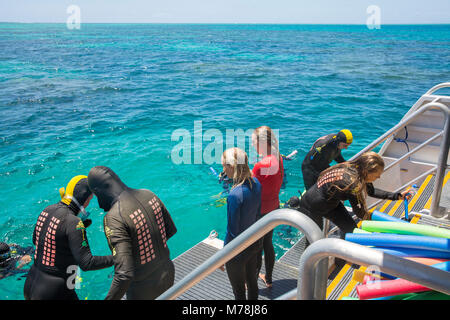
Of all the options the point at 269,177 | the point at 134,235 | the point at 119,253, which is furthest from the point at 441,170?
the point at 119,253

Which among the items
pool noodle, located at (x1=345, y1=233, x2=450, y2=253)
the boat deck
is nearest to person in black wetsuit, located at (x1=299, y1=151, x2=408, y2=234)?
the boat deck

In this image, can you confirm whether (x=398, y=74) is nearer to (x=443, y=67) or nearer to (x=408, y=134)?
(x=443, y=67)

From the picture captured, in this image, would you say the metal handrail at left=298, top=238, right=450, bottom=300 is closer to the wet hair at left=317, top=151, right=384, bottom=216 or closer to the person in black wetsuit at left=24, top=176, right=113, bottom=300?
the wet hair at left=317, top=151, right=384, bottom=216

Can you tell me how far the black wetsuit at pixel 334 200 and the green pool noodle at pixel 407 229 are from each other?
0.77 metres

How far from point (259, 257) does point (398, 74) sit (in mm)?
26496

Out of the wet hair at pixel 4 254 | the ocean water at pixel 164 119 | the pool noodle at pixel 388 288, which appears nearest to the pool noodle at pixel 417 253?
the pool noodle at pixel 388 288

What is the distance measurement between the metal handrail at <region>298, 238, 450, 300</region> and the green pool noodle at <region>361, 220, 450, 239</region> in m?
1.08

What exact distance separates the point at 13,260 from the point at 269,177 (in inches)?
182

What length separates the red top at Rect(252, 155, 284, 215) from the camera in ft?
11.1

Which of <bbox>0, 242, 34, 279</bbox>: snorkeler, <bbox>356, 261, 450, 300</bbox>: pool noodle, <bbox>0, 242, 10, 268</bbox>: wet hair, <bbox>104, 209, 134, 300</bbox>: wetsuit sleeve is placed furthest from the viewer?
<bbox>0, 242, 34, 279</bbox>: snorkeler

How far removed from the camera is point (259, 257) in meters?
3.39

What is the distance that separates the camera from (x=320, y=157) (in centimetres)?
411
